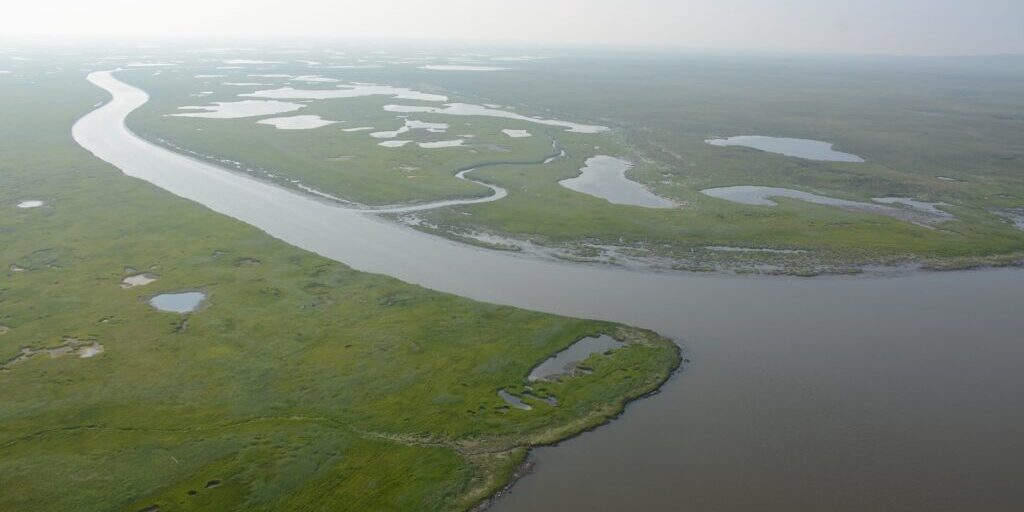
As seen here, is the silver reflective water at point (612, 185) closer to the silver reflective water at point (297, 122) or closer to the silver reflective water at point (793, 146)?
the silver reflective water at point (793, 146)

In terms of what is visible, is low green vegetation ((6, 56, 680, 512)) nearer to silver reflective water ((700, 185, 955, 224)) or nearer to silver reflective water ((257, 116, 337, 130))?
silver reflective water ((700, 185, 955, 224))

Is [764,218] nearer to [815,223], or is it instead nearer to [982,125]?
[815,223]

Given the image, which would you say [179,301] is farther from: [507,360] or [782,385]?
[782,385]

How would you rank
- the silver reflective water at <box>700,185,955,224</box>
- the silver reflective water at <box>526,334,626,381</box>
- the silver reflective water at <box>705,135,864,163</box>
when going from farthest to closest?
the silver reflective water at <box>705,135,864,163</box> → the silver reflective water at <box>700,185,955,224</box> → the silver reflective water at <box>526,334,626,381</box>

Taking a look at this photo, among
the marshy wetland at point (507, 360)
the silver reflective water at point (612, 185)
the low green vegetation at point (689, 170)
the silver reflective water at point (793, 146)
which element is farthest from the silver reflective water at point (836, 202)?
the silver reflective water at point (793, 146)

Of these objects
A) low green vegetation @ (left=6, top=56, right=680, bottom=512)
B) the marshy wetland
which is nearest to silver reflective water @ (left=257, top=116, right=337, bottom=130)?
the marshy wetland
